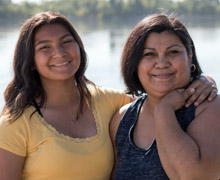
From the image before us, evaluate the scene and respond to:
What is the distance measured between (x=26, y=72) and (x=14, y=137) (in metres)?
0.42

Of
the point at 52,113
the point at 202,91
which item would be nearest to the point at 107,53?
the point at 52,113

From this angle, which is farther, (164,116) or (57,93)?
(57,93)

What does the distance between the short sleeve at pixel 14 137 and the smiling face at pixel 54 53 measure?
1.16 feet

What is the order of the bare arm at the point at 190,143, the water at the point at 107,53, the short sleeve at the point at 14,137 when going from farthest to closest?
the water at the point at 107,53
the short sleeve at the point at 14,137
the bare arm at the point at 190,143

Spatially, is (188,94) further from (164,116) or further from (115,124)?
(115,124)

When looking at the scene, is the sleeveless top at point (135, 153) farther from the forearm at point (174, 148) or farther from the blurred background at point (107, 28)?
the blurred background at point (107, 28)

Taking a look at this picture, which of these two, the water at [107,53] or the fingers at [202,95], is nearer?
the fingers at [202,95]

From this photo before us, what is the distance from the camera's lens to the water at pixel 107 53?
5.27 metres

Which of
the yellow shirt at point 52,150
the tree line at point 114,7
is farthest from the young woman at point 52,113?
the tree line at point 114,7

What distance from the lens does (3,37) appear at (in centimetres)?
756

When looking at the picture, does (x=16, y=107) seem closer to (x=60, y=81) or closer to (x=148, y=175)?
(x=60, y=81)

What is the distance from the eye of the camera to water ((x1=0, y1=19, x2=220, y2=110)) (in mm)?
5273

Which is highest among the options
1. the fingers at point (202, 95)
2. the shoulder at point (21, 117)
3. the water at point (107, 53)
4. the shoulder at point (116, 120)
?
the fingers at point (202, 95)

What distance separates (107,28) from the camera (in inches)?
419
